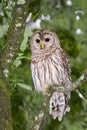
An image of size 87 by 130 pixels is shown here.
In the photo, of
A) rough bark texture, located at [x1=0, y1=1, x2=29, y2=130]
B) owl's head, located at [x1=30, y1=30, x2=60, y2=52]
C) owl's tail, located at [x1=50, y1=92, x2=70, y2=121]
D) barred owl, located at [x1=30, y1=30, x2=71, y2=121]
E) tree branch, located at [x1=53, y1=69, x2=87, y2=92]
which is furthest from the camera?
owl's head, located at [x1=30, y1=30, x2=60, y2=52]

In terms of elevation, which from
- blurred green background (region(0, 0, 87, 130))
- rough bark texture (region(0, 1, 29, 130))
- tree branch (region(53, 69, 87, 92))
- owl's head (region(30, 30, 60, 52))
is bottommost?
blurred green background (region(0, 0, 87, 130))

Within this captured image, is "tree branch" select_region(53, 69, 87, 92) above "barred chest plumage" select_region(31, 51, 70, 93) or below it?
above

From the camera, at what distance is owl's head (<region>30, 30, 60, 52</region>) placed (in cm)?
469

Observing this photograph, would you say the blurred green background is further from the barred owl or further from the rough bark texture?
the rough bark texture

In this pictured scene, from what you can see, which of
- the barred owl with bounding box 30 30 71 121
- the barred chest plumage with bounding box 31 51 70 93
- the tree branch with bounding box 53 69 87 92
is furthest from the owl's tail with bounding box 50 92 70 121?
the tree branch with bounding box 53 69 87 92

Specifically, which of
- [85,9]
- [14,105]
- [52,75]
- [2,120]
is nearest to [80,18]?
[85,9]

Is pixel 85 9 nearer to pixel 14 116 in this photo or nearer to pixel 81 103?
pixel 81 103

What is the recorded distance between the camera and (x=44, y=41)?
4801mm

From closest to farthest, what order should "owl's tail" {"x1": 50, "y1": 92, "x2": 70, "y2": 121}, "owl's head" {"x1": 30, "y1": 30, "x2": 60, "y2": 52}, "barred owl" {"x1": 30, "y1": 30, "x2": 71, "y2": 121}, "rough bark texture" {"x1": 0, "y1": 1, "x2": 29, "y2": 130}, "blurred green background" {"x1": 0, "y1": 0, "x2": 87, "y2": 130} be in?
"rough bark texture" {"x1": 0, "y1": 1, "x2": 29, "y2": 130} → "owl's tail" {"x1": 50, "y1": 92, "x2": 70, "y2": 121} → "barred owl" {"x1": 30, "y1": 30, "x2": 71, "y2": 121} → "owl's head" {"x1": 30, "y1": 30, "x2": 60, "y2": 52} → "blurred green background" {"x1": 0, "y1": 0, "x2": 87, "y2": 130}

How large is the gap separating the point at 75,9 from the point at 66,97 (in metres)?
1.12

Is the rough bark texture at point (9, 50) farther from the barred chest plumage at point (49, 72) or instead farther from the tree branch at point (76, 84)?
the barred chest plumage at point (49, 72)

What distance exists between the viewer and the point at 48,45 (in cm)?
479

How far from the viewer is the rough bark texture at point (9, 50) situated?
112 inches

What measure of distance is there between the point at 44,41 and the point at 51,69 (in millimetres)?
350
